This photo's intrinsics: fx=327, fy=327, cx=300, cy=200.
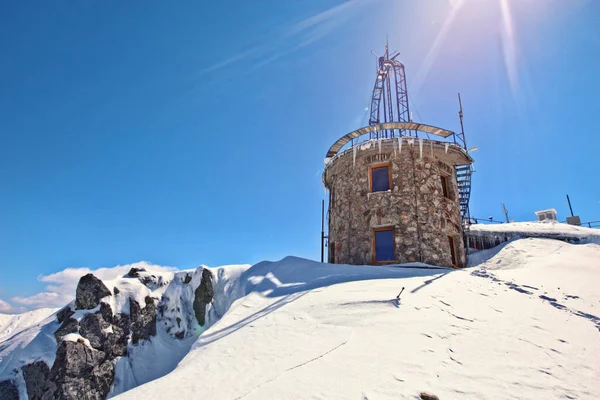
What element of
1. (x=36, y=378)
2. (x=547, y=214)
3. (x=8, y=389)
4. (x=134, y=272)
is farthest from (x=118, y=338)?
(x=547, y=214)

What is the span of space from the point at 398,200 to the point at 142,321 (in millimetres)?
11253

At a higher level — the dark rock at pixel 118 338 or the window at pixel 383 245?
the window at pixel 383 245

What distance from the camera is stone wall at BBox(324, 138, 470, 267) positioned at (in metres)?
13.5

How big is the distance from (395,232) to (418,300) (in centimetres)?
668

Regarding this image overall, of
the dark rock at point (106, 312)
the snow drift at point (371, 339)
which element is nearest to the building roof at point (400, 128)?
the snow drift at point (371, 339)

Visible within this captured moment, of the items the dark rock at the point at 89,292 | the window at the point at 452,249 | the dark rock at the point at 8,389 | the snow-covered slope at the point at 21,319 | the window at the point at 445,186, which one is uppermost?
the window at the point at 445,186

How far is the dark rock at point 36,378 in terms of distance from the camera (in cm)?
1025

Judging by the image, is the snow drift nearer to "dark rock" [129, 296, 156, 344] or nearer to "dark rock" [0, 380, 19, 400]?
"dark rock" [129, 296, 156, 344]

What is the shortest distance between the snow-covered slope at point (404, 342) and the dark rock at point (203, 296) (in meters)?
4.67

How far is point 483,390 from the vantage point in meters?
3.84

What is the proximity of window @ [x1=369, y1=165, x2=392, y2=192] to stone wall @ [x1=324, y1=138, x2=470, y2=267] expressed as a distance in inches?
9.2

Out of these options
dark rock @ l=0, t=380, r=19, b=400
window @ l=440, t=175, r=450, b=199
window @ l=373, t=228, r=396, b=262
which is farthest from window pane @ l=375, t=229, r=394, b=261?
dark rock @ l=0, t=380, r=19, b=400

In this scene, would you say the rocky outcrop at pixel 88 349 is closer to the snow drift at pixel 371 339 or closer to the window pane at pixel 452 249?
the snow drift at pixel 371 339

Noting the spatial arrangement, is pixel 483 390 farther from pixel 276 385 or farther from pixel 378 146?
pixel 378 146
